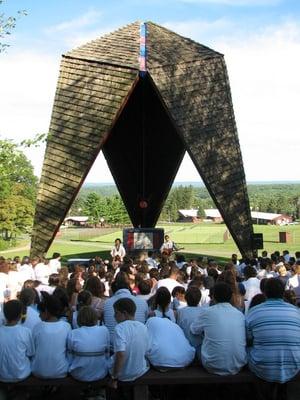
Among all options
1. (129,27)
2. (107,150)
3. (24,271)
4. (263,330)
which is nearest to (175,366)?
(263,330)

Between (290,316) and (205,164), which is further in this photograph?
(205,164)

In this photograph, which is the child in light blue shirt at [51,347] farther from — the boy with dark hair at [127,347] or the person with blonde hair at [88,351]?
the boy with dark hair at [127,347]

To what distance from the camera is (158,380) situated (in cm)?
593

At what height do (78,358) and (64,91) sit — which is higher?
(64,91)

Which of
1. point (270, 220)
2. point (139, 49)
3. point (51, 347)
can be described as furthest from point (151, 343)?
point (270, 220)

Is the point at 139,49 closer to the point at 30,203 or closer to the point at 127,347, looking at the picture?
the point at 127,347

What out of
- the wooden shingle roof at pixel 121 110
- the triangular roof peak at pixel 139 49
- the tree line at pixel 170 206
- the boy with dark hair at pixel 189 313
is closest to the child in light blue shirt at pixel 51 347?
the boy with dark hair at pixel 189 313

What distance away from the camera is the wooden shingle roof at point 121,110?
1955 centimetres

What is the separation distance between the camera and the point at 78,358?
5.97 m

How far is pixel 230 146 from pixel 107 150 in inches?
411

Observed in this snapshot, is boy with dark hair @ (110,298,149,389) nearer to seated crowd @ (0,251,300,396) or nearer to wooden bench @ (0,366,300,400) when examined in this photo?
seated crowd @ (0,251,300,396)

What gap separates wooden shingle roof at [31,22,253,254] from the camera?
64.1 ft

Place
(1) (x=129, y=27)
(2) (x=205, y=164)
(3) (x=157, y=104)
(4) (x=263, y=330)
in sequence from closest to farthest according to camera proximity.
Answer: (4) (x=263, y=330)
(2) (x=205, y=164)
(1) (x=129, y=27)
(3) (x=157, y=104)

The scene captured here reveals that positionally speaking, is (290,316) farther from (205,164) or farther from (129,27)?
(129,27)
